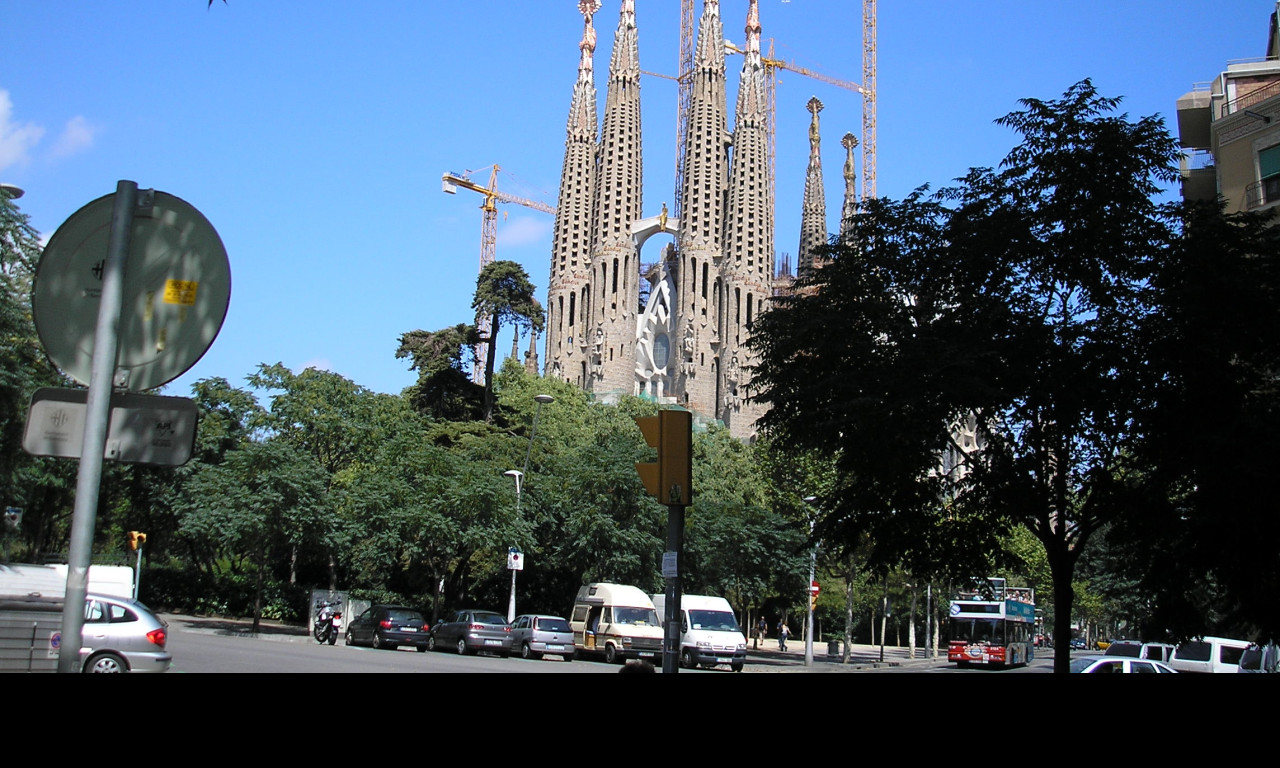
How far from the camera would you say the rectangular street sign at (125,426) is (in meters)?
3.83

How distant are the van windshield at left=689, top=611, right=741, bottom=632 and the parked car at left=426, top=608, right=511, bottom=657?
538 cm

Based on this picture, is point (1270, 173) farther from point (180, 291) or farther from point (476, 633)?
point (180, 291)

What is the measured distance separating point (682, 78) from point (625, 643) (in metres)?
107

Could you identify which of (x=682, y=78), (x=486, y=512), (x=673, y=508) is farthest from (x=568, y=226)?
(x=673, y=508)

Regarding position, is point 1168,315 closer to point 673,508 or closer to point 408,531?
point 673,508

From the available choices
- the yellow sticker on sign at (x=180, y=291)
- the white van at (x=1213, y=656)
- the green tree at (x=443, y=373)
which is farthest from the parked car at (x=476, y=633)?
the green tree at (x=443, y=373)

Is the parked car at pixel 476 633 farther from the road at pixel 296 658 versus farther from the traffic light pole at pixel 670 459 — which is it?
the traffic light pole at pixel 670 459

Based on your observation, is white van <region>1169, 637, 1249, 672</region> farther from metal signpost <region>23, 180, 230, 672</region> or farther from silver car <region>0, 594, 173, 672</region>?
metal signpost <region>23, 180, 230, 672</region>

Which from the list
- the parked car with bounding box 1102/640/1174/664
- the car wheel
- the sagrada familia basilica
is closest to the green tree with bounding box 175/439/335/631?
the car wheel

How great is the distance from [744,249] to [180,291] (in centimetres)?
10294

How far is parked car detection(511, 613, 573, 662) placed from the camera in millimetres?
29297

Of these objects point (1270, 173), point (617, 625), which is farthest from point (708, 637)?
point (1270, 173)

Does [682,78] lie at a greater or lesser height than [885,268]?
greater
